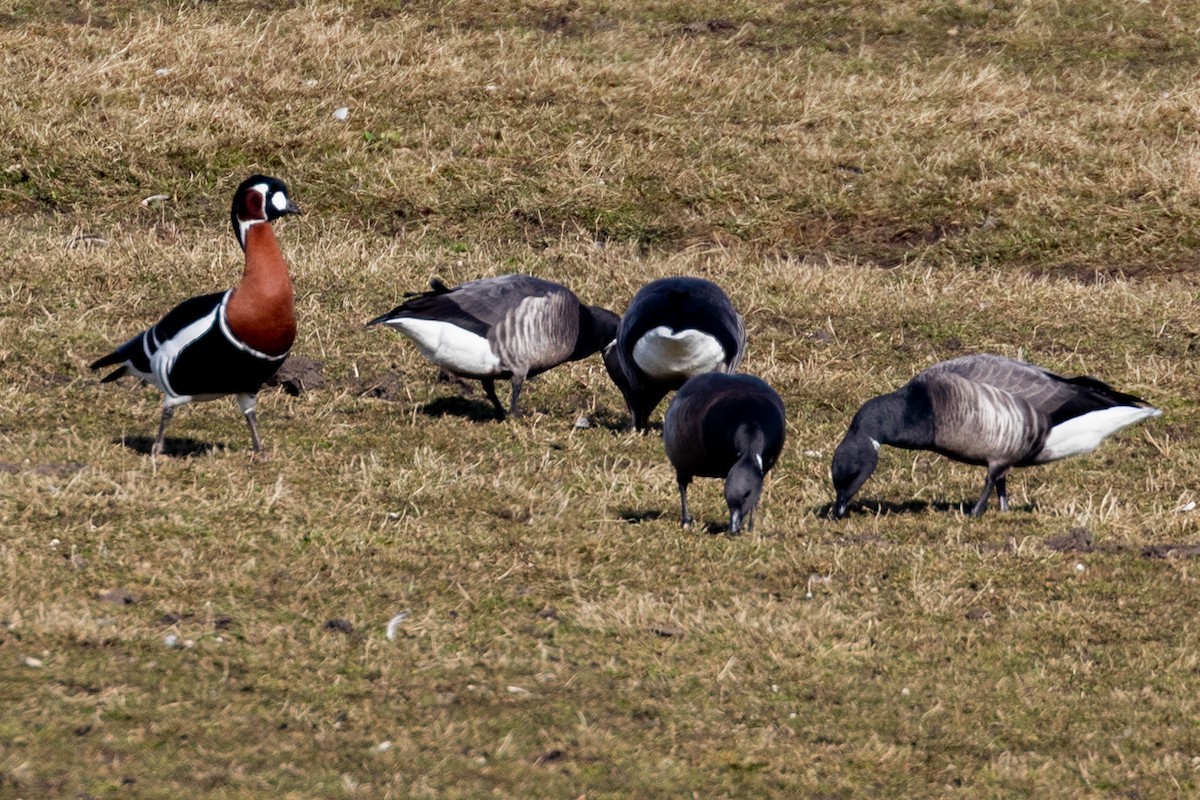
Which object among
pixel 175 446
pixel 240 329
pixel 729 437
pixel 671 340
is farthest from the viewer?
pixel 671 340

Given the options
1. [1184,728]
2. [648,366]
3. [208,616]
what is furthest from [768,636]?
[648,366]

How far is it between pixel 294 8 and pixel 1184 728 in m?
17.9

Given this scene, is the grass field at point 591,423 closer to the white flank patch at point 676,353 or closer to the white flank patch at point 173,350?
the white flank patch at point 173,350

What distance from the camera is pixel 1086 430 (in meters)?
9.63

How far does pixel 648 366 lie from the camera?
428 inches

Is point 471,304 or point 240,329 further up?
point 240,329

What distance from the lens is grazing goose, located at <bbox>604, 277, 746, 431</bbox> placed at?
10656 millimetres

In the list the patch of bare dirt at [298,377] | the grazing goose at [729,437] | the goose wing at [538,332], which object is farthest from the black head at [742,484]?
the patch of bare dirt at [298,377]

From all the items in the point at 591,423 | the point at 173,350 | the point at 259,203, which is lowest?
the point at 591,423

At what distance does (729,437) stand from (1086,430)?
2605mm

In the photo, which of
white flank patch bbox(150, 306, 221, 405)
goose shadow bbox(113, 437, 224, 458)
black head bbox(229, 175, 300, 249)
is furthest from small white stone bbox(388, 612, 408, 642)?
black head bbox(229, 175, 300, 249)

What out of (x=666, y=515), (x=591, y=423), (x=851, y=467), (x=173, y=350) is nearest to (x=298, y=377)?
(x=591, y=423)

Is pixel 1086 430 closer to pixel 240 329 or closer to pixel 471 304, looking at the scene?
pixel 471 304

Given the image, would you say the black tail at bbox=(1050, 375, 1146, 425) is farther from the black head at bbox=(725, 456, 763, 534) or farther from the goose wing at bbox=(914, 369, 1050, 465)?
the black head at bbox=(725, 456, 763, 534)
